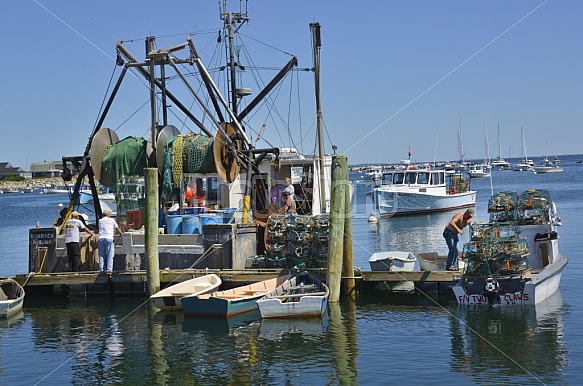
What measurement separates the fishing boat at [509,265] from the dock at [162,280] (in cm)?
100

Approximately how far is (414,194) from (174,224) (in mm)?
32893

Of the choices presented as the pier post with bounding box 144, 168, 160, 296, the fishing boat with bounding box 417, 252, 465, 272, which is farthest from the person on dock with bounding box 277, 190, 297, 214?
the pier post with bounding box 144, 168, 160, 296

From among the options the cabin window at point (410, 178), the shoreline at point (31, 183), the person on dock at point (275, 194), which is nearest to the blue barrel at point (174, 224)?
the person on dock at point (275, 194)

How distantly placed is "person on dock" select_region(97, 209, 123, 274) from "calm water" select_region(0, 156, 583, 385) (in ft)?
3.69

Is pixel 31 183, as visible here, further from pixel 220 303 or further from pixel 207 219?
pixel 220 303

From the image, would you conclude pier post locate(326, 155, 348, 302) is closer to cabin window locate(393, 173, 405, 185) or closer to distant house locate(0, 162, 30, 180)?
cabin window locate(393, 173, 405, 185)

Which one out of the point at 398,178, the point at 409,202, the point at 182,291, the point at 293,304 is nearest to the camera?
the point at 293,304

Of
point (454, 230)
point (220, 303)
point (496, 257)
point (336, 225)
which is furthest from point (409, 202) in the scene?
point (220, 303)

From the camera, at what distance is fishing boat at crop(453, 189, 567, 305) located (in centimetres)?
1781

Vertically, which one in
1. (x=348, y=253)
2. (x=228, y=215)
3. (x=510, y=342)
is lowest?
(x=510, y=342)

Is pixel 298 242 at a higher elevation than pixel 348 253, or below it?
higher

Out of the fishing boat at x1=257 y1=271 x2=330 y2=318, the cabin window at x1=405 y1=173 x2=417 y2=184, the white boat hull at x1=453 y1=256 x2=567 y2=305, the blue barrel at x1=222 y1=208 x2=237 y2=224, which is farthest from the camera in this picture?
the cabin window at x1=405 y1=173 x2=417 y2=184

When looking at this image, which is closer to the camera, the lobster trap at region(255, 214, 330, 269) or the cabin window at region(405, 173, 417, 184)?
A: the lobster trap at region(255, 214, 330, 269)

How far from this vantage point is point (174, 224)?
21641mm
